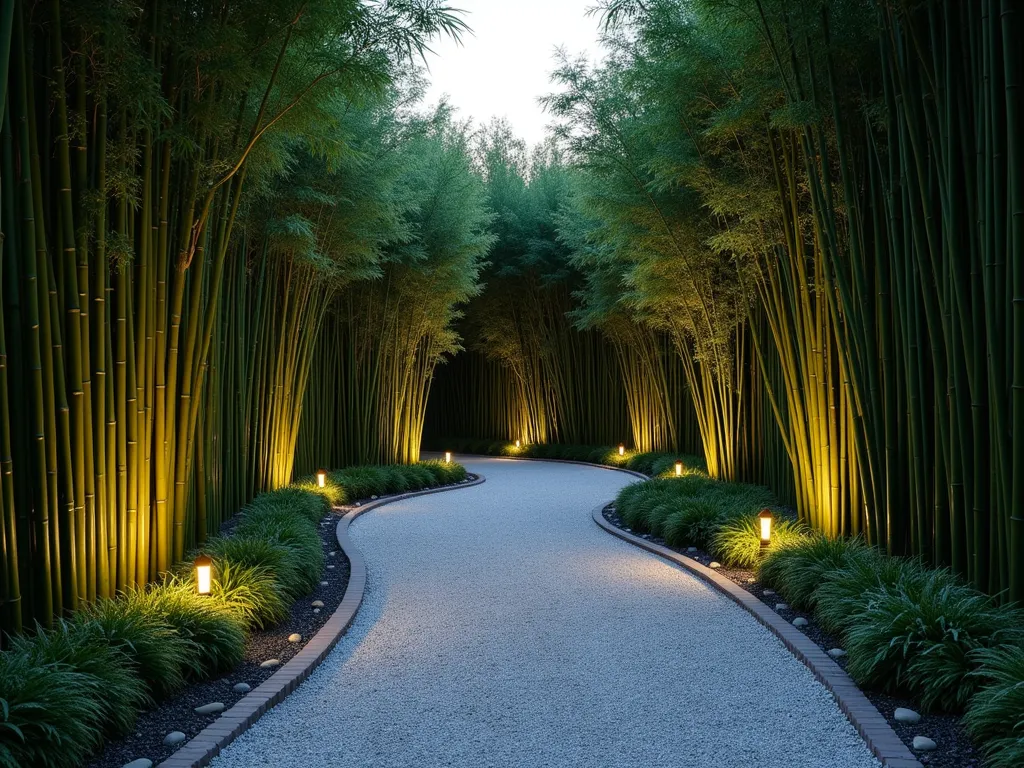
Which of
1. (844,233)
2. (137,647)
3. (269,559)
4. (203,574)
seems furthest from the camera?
(844,233)

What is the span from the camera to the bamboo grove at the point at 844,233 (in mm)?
2727

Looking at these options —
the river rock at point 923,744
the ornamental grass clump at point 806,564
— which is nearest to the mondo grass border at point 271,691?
the river rock at point 923,744

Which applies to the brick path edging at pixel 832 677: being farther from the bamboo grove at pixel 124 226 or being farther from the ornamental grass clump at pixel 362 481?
the ornamental grass clump at pixel 362 481

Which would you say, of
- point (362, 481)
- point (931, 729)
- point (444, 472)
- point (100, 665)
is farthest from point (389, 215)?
point (931, 729)

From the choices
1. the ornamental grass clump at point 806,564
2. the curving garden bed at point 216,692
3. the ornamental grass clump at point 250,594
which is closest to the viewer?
the curving garden bed at point 216,692

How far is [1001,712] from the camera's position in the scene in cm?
206

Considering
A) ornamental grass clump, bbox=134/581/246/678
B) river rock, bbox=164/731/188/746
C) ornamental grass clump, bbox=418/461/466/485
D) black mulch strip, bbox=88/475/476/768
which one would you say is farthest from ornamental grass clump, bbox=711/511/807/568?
ornamental grass clump, bbox=418/461/466/485

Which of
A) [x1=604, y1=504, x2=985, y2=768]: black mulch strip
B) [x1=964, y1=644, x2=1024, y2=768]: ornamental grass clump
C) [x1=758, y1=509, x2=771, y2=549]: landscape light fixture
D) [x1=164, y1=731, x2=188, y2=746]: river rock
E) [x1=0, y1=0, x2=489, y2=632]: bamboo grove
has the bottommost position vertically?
[x1=604, y1=504, x2=985, y2=768]: black mulch strip

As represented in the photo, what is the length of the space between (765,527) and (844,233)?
1.53m

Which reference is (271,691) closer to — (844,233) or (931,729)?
(931,729)

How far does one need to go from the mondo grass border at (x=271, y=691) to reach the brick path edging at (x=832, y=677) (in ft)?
5.61

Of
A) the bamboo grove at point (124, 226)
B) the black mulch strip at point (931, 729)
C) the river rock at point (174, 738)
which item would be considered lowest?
the black mulch strip at point (931, 729)

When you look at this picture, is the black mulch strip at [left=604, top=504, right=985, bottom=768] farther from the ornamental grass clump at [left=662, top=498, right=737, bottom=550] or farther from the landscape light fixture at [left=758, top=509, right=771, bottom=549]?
the ornamental grass clump at [left=662, top=498, right=737, bottom=550]

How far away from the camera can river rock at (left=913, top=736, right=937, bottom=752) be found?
2.17 metres
